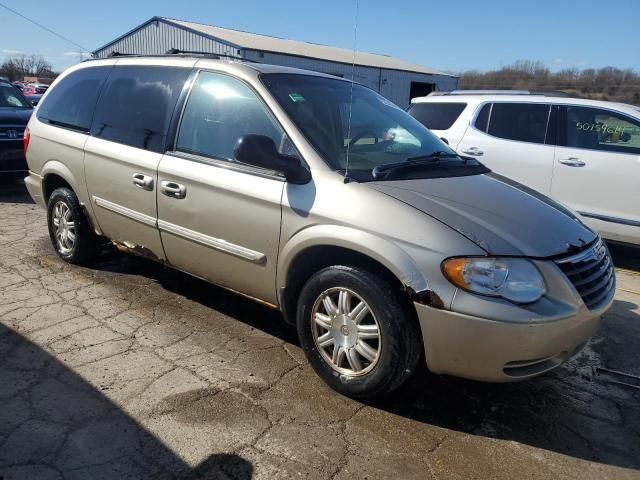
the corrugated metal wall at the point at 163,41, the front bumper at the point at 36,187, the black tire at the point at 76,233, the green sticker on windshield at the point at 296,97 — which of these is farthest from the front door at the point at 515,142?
the corrugated metal wall at the point at 163,41

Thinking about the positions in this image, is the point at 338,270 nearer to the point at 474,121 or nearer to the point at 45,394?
the point at 45,394

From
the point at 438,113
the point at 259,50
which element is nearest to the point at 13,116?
the point at 438,113

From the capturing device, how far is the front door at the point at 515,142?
6406 millimetres

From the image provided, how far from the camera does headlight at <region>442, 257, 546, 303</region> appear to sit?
101 inches

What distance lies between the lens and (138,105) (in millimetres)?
4145

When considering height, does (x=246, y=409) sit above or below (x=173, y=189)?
below

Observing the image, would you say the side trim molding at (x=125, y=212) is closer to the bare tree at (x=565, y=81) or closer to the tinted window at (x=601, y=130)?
the tinted window at (x=601, y=130)

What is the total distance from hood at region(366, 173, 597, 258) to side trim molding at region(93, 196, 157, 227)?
1831 millimetres

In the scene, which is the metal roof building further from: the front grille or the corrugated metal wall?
the front grille

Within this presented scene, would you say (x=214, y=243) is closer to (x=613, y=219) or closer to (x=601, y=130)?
(x=613, y=219)

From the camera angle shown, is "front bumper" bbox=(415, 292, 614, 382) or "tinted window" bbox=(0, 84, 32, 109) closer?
"front bumper" bbox=(415, 292, 614, 382)

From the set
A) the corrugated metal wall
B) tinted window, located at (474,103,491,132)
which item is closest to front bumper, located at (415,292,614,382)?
tinted window, located at (474,103,491,132)

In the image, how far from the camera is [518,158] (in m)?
6.53

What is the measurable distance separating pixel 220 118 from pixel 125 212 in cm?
117
